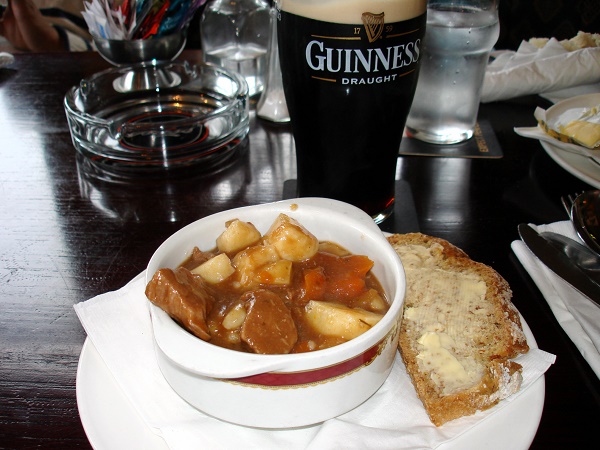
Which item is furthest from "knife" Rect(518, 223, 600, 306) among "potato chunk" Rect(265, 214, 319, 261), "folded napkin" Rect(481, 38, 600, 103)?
"folded napkin" Rect(481, 38, 600, 103)

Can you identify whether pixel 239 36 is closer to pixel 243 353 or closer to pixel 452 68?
pixel 452 68

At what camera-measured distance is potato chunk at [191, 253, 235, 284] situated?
1.34 metres

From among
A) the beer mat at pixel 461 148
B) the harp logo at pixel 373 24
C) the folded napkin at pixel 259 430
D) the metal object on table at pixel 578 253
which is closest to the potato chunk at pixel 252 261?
the folded napkin at pixel 259 430

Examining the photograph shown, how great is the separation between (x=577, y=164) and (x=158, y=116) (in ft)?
5.73

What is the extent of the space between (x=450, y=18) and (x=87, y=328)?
172 cm

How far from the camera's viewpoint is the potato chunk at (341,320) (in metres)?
1.19

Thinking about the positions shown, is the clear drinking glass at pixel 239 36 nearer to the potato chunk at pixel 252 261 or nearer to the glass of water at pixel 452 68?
the glass of water at pixel 452 68

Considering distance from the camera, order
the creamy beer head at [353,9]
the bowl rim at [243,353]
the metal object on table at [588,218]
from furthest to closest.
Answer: the metal object on table at [588,218] → the creamy beer head at [353,9] → the bowl rim at [243,353]

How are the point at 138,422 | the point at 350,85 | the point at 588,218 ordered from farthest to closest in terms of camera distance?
1. the point at 588,218
2. the point at 350,85
3. the point at 138,422

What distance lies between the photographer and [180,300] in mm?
1147

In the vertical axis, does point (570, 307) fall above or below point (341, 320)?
below

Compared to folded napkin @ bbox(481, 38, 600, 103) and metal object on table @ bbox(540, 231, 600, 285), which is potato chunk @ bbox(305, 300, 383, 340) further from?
folded napkin @ bbox(481, 38, 600, 103)

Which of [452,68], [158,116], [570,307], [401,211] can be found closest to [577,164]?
[452,68]

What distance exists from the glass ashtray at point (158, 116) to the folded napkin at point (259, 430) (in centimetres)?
106
